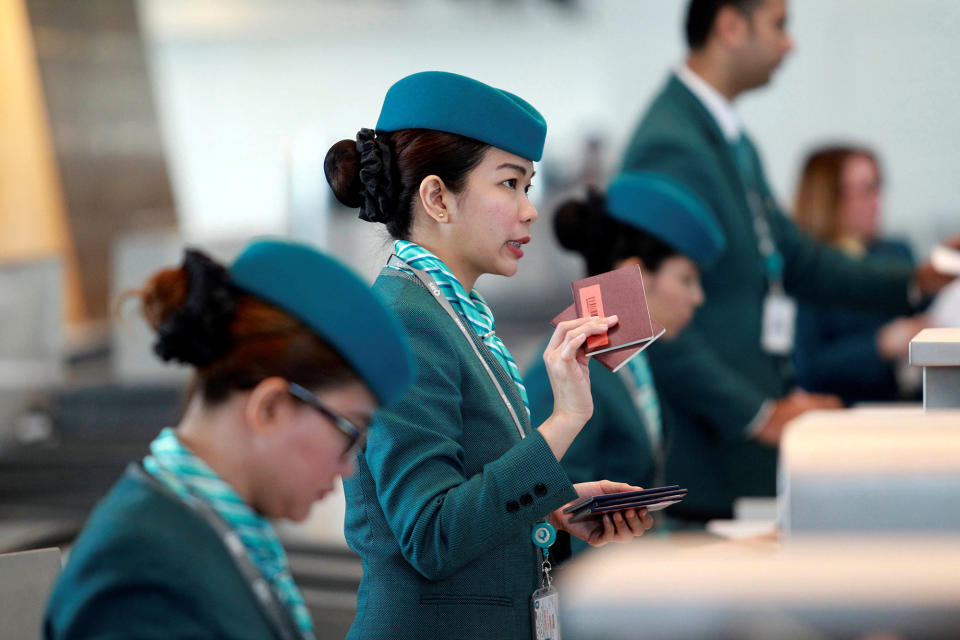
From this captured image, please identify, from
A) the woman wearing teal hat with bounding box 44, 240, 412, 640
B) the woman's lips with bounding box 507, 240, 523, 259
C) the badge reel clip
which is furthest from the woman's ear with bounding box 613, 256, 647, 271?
the woman wearing teal hat with bounding box 44, 240, 412, 640

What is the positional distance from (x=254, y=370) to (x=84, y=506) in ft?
17.0

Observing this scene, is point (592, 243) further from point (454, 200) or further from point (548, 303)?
point (548, 303)

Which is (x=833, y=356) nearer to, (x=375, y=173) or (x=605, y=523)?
(x=605, y=523)

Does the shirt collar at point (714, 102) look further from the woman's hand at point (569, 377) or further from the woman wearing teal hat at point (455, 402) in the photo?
the woman's hand at point (569, 377)

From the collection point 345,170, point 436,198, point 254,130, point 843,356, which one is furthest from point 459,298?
point 254,130

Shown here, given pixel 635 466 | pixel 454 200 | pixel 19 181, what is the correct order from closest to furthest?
pixel 454 200
pixel 635 466
pixel 19 181

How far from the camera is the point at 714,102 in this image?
3.03m

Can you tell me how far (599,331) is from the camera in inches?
57.0

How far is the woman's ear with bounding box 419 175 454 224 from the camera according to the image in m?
1.57

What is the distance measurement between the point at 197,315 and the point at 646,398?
139cm

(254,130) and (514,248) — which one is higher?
(254,130)

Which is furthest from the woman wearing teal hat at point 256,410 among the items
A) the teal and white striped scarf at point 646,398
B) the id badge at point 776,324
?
the id badge at point 776,324

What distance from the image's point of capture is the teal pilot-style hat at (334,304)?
3.73 ft

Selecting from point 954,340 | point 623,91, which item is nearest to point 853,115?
point 623,91
